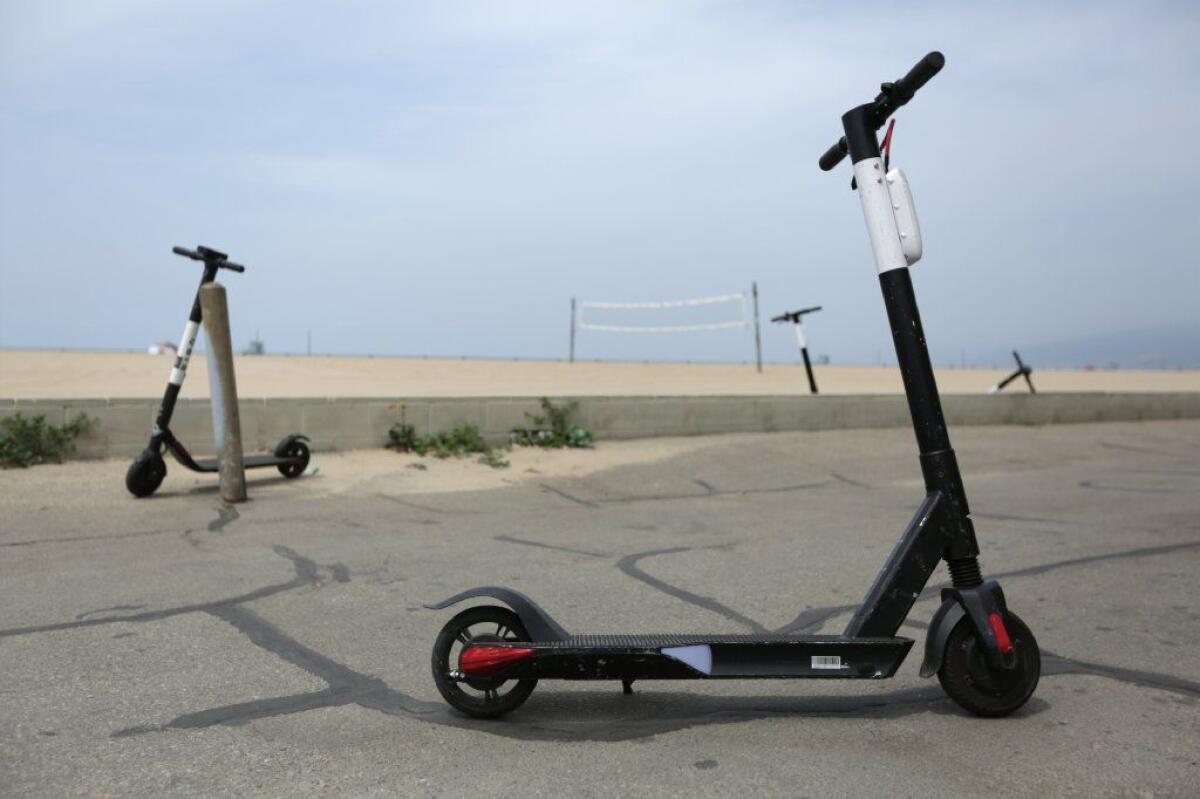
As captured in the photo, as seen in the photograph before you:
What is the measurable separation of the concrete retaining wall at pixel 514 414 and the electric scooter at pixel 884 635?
7.62 meters

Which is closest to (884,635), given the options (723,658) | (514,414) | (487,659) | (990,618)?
(990,618)

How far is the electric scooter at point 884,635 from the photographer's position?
3.40 metres

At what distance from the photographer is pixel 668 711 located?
369cm

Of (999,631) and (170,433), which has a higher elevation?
(170,433)

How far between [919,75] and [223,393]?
6738 mm

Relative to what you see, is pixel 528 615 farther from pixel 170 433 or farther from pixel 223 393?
pixel 170 433

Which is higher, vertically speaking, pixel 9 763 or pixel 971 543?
pixel 971 543

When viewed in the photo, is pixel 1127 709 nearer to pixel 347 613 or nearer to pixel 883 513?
pixel 347 613

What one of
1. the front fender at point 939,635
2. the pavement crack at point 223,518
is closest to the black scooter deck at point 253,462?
the pavement crack at point 223,518

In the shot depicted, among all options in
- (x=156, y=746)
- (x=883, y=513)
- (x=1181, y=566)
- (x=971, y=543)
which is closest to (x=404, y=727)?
(x=156, y=746)

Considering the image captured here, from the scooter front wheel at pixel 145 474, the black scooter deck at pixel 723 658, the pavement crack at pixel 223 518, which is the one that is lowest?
the black scooter deck at pixel 723 658

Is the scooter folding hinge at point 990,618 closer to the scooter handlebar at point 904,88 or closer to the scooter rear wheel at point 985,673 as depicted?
the scooter rear wheel at point 985,673

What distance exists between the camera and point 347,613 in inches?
198

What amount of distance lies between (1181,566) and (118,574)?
6.39 metres
